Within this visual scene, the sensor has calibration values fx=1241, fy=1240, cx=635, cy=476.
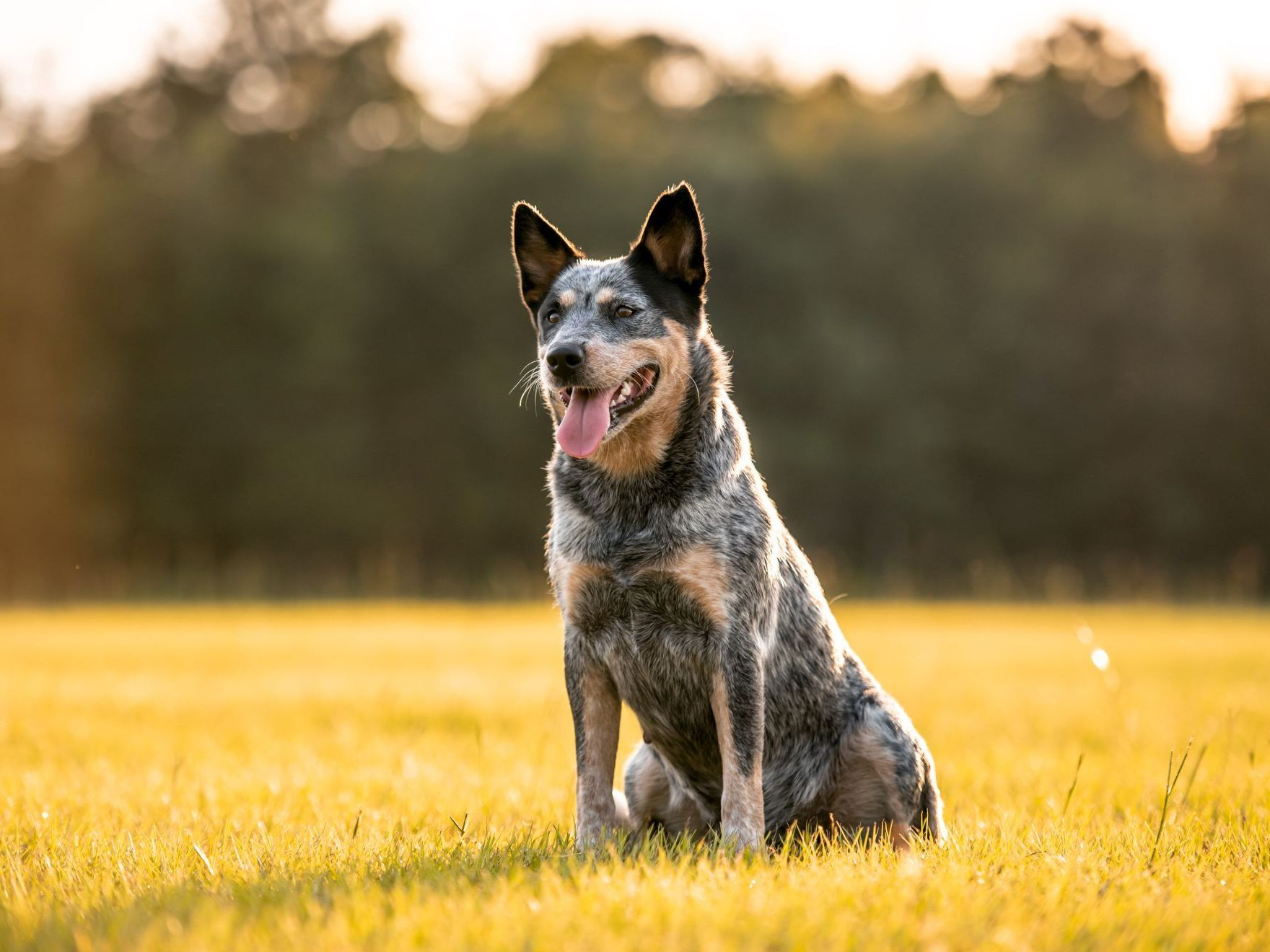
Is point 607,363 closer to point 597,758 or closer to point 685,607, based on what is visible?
point 685,607

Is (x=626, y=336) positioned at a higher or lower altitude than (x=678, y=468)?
higher

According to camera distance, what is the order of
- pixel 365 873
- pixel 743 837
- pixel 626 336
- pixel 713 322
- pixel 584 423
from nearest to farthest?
pixel 365 873 < pixel 743 837 < pixel 584 423 < pixel 626 336 < pixel 713 322

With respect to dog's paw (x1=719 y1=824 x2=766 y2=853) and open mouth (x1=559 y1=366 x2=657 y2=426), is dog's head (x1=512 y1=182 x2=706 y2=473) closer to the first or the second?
open mouth (x1=559 y1=366 x2=657 y2=426)

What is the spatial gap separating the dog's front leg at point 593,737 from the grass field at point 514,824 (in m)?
0.17

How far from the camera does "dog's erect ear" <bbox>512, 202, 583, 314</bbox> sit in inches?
192

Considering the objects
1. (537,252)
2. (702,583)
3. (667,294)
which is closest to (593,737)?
(702,583)

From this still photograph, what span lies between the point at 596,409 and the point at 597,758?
1.19 meters

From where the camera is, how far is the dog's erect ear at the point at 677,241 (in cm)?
450

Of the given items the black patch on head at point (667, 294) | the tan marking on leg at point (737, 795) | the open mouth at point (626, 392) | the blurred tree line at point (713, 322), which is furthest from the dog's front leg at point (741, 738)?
the blurred tree line at point (713, 322)

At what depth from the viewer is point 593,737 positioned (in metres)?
4.23

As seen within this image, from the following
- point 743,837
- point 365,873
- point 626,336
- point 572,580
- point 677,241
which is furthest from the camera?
point 677,241

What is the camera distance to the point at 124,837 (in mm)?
4273

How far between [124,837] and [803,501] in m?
22.6

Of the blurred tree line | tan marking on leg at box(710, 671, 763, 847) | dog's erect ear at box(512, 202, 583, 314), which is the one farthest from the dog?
the blurred tree line
